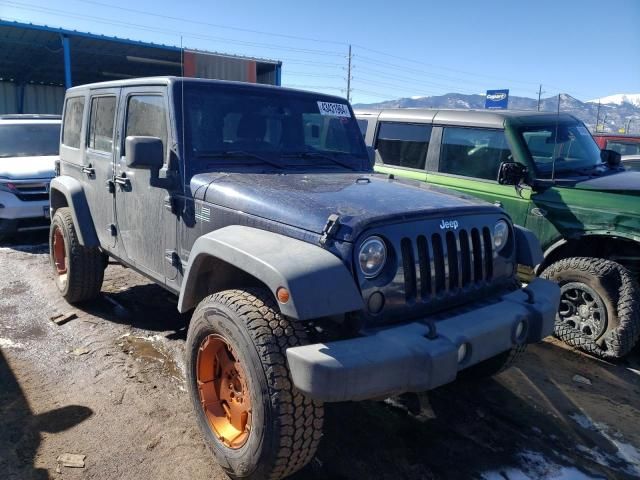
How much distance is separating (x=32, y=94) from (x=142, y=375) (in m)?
20.4

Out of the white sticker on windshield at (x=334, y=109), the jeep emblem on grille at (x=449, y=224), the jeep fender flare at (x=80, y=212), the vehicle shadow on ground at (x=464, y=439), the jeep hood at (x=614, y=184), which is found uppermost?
the white sticker on windshield at (x=334, y=109)

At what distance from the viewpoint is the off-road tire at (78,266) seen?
184 inches

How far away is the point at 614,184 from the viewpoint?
446cm

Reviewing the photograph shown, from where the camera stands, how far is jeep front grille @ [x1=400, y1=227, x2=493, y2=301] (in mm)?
2514

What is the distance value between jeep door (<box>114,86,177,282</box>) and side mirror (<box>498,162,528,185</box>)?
2994 mm

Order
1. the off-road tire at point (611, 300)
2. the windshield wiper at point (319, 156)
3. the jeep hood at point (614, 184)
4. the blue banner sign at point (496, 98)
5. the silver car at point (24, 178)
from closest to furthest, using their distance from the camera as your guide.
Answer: the windshield wiper at point (319, 156), the off-road tire at point (611, 300), the jeep hood at point (614, 184), the silver car at point (24, 178), the blue banner sign at point (496, 98)

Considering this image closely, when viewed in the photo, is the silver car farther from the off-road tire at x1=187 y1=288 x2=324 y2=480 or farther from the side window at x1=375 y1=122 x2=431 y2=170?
the off-road tire at x1=187 y1=288 x2=324 y2=480

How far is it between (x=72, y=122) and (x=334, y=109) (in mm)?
2670

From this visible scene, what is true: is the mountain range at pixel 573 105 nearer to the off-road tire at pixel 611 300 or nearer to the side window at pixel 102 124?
the off-road tire at pixel 611 300

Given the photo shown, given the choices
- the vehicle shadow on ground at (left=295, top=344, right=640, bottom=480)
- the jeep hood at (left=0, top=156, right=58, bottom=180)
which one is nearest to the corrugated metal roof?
the jeep hood at (left=0, top=156, right=58, bottom=180)

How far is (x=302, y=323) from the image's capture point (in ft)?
8.43

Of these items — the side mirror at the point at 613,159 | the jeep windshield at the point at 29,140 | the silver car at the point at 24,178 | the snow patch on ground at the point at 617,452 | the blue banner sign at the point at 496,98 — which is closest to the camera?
the snow patch on ground at the point at 617,452

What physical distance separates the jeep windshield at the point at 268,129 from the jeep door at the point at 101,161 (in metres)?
1.06

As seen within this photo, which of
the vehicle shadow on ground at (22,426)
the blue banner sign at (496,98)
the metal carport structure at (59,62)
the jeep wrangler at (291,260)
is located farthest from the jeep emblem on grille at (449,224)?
the metal carport structure at (59,62)
